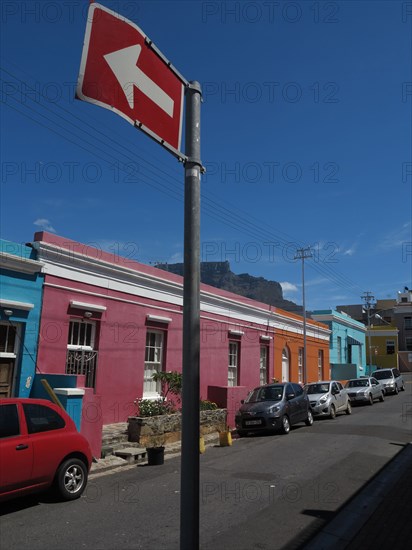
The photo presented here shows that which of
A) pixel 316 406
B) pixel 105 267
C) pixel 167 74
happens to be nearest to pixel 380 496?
pixel 167 74

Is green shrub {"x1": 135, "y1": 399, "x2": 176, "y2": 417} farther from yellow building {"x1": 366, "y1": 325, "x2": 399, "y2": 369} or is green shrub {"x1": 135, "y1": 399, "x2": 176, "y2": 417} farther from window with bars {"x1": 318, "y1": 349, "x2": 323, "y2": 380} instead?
yellow building {"x1": 366, "y1": 325, "x2": 399, "y2": 369}

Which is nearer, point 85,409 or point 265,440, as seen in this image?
point 85,409

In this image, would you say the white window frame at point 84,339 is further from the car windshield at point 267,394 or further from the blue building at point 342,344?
the blue building at point 342,344

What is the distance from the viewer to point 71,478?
8008 mm

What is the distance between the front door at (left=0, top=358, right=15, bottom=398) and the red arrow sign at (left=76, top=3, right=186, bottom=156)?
32.6 ft

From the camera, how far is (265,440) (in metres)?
14.6

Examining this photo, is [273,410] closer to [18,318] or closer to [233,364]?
[233,364]

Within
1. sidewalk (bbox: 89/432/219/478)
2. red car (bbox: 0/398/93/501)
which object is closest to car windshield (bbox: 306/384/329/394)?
sidewalk (bbox: 89/432/219/478)

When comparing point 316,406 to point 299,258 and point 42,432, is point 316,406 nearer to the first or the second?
point 42,432

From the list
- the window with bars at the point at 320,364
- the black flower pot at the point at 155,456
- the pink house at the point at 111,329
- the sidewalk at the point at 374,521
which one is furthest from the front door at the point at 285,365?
the sidewalk at the point at 374,521

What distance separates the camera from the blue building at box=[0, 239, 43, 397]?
11.5 m

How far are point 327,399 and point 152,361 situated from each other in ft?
27.3

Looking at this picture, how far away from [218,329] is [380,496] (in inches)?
499

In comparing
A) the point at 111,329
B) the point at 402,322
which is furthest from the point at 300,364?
the point at 402,322
